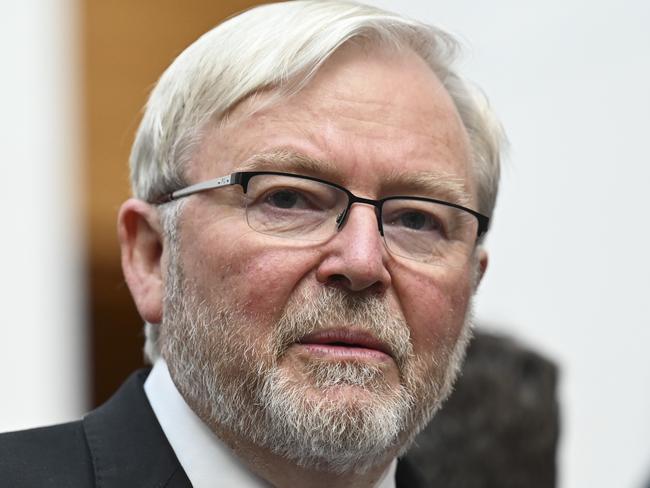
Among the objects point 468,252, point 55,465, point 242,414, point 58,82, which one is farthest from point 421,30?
point 58,82

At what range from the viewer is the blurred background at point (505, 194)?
657 centimetres

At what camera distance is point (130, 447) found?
8.59 feet

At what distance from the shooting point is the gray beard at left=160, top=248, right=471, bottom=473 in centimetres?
251

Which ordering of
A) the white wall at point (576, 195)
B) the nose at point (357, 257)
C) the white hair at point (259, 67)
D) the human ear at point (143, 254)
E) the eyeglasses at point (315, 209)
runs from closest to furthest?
the nose at point (357, 257) < the eyeglasses at point (315, 209) < the white hair at point (259, 67) < the human ear at point (143, 254) < the white wall at point (576, 195)

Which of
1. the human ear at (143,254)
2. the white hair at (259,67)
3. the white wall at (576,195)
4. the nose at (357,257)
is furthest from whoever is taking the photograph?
the white wall at (576,195)

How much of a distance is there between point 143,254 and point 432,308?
753 mm

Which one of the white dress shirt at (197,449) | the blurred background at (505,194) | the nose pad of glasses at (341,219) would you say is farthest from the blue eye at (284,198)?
the blurred background at (505,194)

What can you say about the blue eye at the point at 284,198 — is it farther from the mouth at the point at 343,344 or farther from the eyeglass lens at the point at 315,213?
the mouth at the point at 343,344

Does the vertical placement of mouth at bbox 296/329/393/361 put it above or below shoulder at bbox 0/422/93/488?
above

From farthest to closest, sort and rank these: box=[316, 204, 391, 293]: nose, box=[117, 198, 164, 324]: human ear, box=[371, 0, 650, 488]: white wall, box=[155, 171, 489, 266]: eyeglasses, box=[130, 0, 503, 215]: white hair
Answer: box=[371, 0, 650, 488]: white wall, box=[117, 198, 164, 324]: human ear, box=[130, 0, 503, 215]: white hair, box=[155, 171, 489, 266]: eyeglasses, box=[316, 204, 391, 293]: nose

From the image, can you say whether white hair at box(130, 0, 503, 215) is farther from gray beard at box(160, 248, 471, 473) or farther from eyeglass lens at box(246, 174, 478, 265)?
gray beard at box(160, 248, 471, 473)

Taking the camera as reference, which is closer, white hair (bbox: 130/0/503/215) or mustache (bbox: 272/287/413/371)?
mustache (bbox: 272/287/413/371)

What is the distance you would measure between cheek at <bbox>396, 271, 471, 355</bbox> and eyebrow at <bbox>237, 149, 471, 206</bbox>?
21 centimetres

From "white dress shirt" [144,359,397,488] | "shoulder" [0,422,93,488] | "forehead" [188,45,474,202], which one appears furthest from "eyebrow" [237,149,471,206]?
"shoulder" [0,422,93,488]
